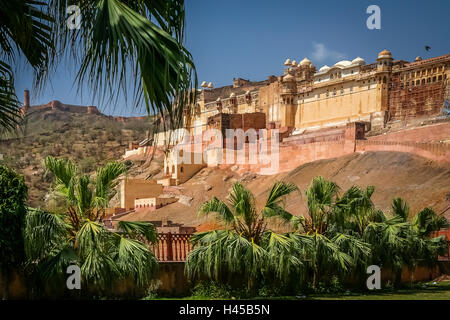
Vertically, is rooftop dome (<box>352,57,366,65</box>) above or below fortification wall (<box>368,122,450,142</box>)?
above

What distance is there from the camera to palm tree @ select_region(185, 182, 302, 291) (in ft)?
44.0

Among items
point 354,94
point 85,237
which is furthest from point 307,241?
point 354,94

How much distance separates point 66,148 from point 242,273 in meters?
84.2

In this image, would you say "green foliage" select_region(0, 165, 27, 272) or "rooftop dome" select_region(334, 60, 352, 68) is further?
"rooftop dome" select_region(334, 60, 352, 68)

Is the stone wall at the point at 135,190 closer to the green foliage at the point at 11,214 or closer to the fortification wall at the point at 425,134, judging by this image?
the fortification wall at the point at 425,134

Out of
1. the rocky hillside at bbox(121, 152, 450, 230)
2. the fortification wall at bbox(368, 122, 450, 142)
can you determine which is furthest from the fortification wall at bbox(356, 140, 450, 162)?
the fortification wall at bbox(368, 122, 450, 142)

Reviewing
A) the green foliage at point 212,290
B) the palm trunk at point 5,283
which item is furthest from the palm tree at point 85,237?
the green foliage at point 212,290

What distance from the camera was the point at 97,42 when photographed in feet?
10.8

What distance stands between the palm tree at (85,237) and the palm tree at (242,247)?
2172 millimetres

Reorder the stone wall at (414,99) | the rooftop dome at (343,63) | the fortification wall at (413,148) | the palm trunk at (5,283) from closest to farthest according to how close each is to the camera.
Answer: the palm trunk at (5,283) → the fortification wall at (413,148) → the stone wall at (414,99) → the rooftop dome at (343,63)

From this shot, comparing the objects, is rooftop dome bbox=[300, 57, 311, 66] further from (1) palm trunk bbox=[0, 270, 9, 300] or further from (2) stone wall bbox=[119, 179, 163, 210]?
(1) palm trunk bbox=[0, 270, 9, 300]

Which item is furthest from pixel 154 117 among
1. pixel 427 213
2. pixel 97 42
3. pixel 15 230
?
pixel 427 213

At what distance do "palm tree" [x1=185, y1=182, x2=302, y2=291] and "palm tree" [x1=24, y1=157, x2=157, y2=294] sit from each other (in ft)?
7.12

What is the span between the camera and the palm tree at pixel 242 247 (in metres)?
13.4
